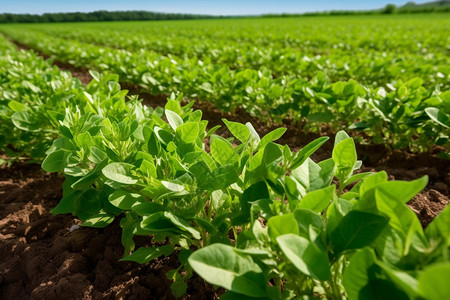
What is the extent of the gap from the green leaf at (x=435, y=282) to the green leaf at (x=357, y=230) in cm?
26

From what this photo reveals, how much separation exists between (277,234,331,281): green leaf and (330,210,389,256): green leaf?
9 cm

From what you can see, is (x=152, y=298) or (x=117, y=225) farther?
(x=117, y=225)

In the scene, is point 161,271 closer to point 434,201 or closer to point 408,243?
point 408,243

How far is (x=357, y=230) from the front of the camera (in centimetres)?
84

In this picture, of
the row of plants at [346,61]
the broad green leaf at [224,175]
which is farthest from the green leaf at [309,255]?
the row of plants at [346,61]

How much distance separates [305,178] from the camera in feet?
3.78

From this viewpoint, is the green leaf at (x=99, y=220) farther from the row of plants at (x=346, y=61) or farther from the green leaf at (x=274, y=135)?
the row of plants at (x=346, y=61)

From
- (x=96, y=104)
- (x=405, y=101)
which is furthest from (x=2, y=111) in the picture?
(x=405, y=101)

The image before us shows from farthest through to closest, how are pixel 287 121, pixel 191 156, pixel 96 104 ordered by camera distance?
1. pixel 287 121
2. pixel 96 104
3. pixel 191 156

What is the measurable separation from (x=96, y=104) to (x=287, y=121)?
2.73 m

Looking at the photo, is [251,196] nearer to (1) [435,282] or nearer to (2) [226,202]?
(2) [226,202]

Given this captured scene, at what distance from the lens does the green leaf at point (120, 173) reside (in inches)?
45.0

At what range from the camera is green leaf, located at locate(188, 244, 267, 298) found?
2.60 ft

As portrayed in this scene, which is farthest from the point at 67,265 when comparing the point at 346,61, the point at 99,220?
the point at 346,61
